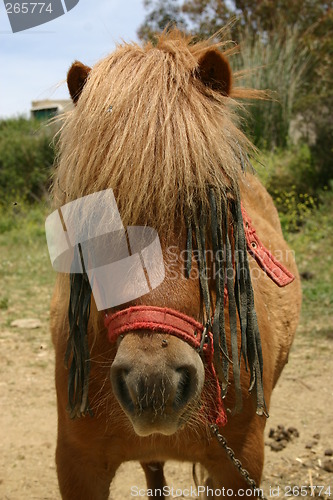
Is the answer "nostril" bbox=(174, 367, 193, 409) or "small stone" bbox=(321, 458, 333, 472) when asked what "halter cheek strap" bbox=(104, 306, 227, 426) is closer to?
"nostril" bbox=(174, 367, 193, 409)

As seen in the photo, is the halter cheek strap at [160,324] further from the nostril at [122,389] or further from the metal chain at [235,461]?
the metal chain at [235,461]

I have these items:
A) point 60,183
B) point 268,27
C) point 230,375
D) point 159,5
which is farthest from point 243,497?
point 268,27

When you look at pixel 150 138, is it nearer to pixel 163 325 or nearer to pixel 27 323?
pixel 163 325

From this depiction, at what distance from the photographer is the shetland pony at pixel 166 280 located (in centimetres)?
161

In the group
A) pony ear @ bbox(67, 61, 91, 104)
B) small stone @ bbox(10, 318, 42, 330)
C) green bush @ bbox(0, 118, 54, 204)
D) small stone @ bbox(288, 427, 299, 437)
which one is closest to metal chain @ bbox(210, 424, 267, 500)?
pony ear @ bbox(67, 61, 91, 104)

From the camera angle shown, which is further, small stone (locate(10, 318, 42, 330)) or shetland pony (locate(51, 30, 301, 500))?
small stone (locate(10, 318, 42, 330))

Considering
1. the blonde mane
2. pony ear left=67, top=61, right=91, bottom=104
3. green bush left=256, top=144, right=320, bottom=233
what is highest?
pony ear left=67, top=61, right=91, bottom=104

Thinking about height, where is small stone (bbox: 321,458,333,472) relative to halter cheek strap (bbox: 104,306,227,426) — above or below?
below

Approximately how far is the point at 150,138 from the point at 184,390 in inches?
31.6

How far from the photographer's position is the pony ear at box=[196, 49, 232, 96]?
192 cm

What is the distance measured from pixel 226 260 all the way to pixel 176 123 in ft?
1.62

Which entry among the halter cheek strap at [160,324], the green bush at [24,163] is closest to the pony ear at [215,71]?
the halter cheek strap at [160,324]

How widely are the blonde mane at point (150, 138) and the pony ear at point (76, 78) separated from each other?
2.0 inches
